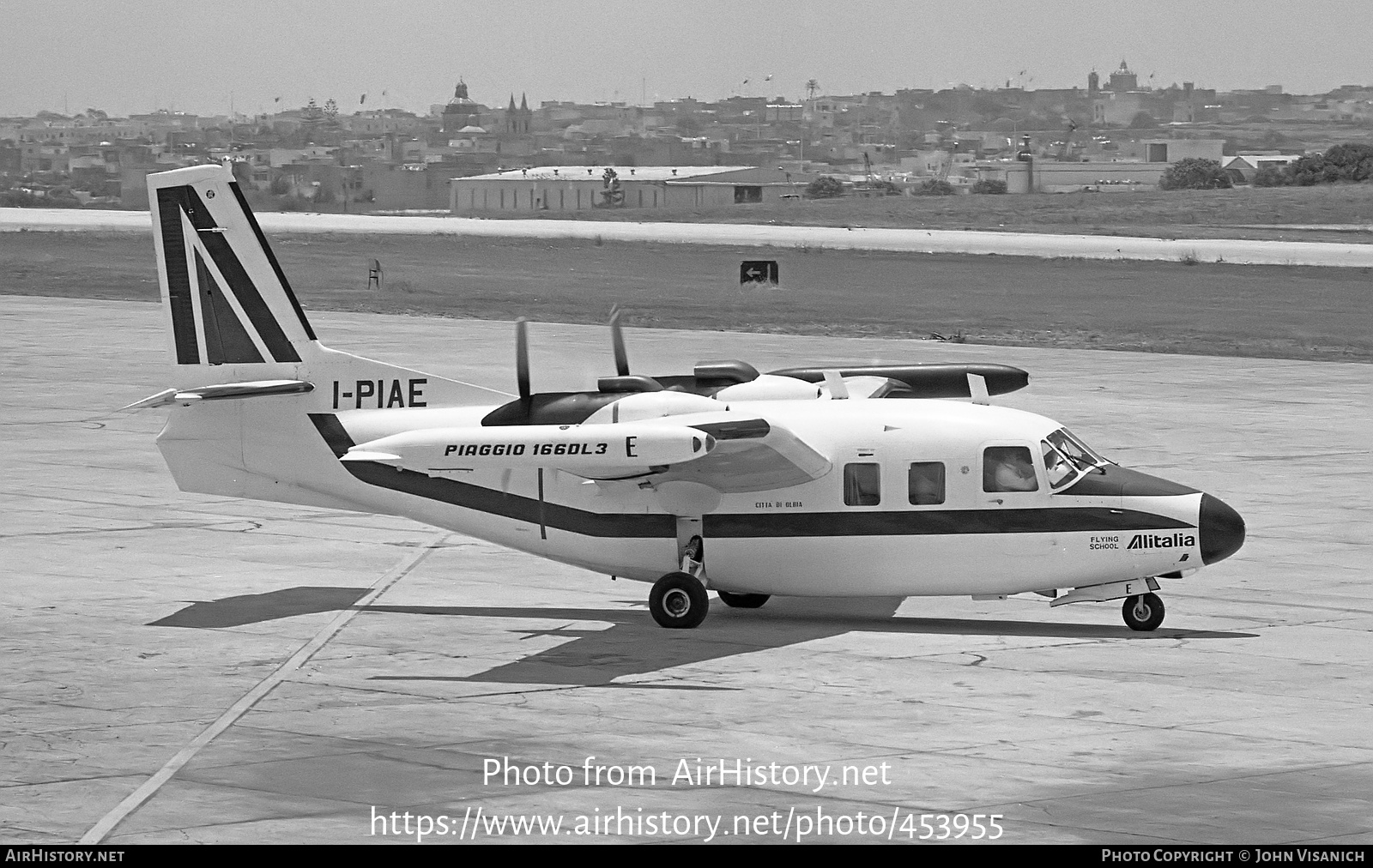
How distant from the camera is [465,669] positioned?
2002 cm

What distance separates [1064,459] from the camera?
2202 cm

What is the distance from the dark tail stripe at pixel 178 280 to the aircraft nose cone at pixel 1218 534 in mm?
12661

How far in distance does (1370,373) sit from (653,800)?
40.0 m

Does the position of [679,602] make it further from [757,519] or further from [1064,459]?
[1064,459]

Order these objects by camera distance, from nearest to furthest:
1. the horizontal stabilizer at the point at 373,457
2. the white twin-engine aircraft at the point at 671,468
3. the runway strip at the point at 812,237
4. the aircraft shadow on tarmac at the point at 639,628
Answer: the aircraft shadow on tarmac at the point at 639,628 → the horizontal stabilizer at the point at 373,457 → the white twin-engine aircraft at the point at 671,468 → the runway strip at the point at 812,237

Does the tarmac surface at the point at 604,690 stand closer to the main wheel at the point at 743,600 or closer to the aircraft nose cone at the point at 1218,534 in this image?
the main wheel at the point at 743,600

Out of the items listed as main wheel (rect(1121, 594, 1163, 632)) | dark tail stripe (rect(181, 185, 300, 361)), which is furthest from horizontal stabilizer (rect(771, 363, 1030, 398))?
dark tail stripe (rect(181, 185, 300, 361))

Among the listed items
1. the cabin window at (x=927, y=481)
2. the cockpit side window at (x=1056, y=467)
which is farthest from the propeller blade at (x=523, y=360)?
the cockpit side window at (x=1056, y=467)

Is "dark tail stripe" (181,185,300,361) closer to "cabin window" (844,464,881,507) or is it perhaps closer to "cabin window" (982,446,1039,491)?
"cabin window" (844,464,881,507)

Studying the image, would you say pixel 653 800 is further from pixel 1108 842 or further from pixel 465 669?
pixel 465 669

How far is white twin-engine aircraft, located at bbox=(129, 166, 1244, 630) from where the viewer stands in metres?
21.4

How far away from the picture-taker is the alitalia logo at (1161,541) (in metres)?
21.4

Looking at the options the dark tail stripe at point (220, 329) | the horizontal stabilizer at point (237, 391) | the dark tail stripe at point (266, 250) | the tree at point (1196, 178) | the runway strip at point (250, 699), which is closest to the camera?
the runway strip at point (250, 699)

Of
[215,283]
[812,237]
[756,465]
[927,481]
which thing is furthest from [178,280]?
[812,237]
